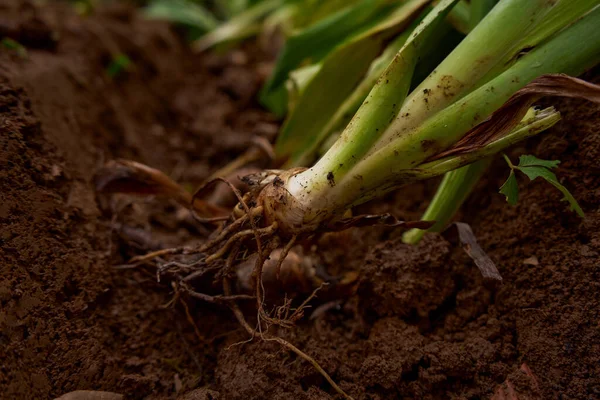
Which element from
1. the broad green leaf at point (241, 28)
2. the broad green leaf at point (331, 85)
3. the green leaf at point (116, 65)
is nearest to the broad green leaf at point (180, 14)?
the broad green leaf at point (241, 28)

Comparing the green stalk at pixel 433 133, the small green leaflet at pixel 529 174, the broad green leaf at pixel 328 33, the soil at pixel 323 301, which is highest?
the broad green leaf at pixel 328 33

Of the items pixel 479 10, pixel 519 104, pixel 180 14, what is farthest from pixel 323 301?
pixel 180 14

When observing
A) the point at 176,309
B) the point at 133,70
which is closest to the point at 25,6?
the point at 133,70

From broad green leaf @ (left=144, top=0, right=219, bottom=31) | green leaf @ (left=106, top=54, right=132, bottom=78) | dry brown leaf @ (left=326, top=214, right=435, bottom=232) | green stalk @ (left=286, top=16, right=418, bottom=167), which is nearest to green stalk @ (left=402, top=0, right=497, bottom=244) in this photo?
dry brown leaf @ (left=326, top=214, right=435, bottom=232)

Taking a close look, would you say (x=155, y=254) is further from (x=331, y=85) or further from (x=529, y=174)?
(x=529, y=174)

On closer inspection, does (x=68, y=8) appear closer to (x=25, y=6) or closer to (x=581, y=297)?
(x=25, y=6)

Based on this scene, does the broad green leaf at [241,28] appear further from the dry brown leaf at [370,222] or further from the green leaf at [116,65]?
the dry brown leaf at [370,222]

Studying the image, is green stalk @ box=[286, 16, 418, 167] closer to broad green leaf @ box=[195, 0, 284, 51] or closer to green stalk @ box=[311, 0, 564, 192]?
green stalk @ box=[311, 0, 564, 192]
